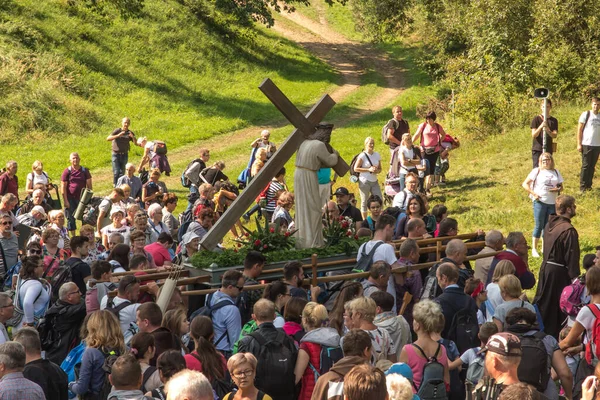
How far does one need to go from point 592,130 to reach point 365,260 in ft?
30.0

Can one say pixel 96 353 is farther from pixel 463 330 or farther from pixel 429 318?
pixel 463 330

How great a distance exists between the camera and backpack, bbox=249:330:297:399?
27.7 ft

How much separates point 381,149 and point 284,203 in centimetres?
1404

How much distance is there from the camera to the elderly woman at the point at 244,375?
7.21m

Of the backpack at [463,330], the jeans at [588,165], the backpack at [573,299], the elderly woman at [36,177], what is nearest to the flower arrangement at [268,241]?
the backpack at [463,330]

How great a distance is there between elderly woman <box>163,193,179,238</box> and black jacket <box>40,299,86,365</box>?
600cm

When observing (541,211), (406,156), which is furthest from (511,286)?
(406,156)

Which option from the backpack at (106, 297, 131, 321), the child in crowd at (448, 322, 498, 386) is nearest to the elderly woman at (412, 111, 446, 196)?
the backpack at (106, 297, 131, 321)

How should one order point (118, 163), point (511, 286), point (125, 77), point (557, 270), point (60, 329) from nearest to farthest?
point (511, 286) < point (60, 329) < point (557, 270) < point (118, 163) < point (125, 77)

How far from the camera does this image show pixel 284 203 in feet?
50.9

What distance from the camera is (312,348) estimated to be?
8523mm

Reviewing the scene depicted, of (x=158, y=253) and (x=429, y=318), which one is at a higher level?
(x=429, y=318)

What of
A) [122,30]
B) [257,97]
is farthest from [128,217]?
[122,30]

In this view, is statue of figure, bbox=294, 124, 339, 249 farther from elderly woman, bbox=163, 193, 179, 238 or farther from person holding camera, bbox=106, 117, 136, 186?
person holding camera, bbox=106, 117, 136, 186
